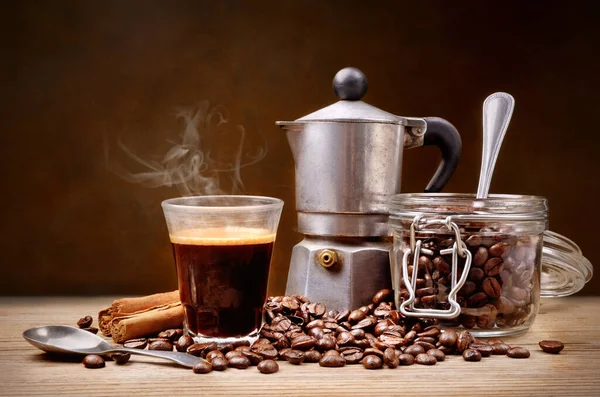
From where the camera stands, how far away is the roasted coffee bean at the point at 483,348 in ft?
3.87

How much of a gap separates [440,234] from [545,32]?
2.67ft

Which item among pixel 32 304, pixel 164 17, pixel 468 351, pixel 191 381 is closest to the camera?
pixel 191 381

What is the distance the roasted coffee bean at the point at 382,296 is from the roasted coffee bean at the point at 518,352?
29 cm

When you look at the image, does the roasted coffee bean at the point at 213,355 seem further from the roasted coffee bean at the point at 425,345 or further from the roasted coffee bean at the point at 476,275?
the roasted coffee bean at the point at 476,275

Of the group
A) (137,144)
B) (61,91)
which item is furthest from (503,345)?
(61,91)

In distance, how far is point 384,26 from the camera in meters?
1.83

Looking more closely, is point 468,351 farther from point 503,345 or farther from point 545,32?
point 545,32

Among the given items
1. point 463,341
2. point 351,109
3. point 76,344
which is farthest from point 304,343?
point 351,109

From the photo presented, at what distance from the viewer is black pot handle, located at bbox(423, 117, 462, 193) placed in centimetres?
154

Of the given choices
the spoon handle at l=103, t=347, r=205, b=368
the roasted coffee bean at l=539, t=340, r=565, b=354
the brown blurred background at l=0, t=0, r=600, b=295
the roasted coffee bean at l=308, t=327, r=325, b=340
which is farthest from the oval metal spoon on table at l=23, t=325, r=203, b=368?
the brown blurred background at l=0, t=0, r=600, b=295

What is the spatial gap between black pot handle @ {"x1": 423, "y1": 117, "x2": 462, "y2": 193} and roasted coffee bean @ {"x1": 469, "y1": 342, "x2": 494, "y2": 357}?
16.9 inches

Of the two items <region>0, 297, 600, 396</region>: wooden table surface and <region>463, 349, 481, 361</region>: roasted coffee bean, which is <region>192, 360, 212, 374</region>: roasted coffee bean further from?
<region>463, 349, 481, 361</region>: roasted coffee bean

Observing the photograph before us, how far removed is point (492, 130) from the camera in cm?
139

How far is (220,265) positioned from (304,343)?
18 centimetres
